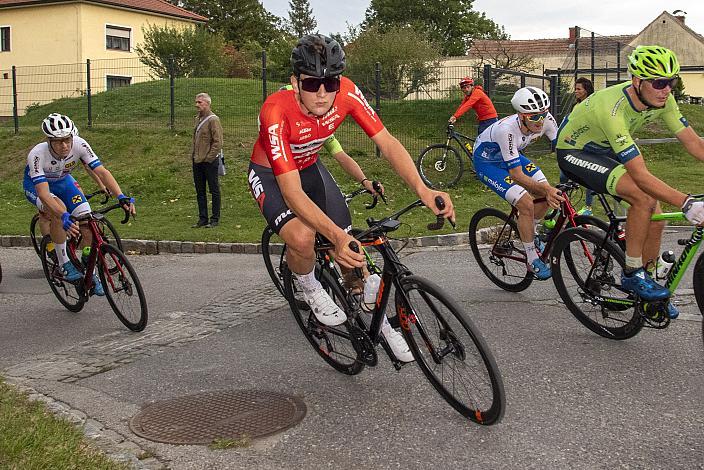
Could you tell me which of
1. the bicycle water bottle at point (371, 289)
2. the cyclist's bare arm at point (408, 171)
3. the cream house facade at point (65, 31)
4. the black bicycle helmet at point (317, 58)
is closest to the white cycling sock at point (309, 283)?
the bicycle water bottle at point (371, 289)

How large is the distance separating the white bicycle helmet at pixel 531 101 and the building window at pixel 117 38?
145 feet

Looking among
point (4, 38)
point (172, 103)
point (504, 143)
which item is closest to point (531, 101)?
point (504, 143)

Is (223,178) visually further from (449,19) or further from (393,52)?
(449,19)

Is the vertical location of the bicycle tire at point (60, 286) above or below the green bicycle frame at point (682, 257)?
below

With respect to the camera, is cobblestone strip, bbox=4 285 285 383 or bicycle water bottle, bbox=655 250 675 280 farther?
cobblestone strip, bbox=4 285 285 383

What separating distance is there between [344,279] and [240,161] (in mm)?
13888

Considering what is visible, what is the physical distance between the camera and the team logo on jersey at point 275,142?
5137 millimetres

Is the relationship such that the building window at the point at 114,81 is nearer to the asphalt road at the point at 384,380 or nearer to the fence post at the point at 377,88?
the fence post at the point at 377,88

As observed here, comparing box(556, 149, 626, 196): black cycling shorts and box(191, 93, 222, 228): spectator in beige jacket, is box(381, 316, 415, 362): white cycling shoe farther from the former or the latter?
box(191, 93, 222, 228): spectator in beige jacket

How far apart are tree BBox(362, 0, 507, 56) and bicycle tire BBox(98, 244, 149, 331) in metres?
76.9

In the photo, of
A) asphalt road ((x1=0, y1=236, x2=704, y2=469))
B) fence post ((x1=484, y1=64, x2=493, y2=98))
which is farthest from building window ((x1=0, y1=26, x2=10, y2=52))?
asphalt road ((x1=0, y1=236, x2=704, y2=469))

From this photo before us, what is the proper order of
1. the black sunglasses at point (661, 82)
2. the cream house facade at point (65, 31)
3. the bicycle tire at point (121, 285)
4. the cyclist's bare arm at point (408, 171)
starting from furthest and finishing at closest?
1. the cream house facade at point (65, 31)
2. the bicycle tire at point (121, 285)
3. the black sunglasses at point (661, 82)
4. the cyclist's bare arm at point (408, 171)

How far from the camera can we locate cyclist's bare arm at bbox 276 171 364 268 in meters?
4.24

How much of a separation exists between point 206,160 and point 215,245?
2203 mm
